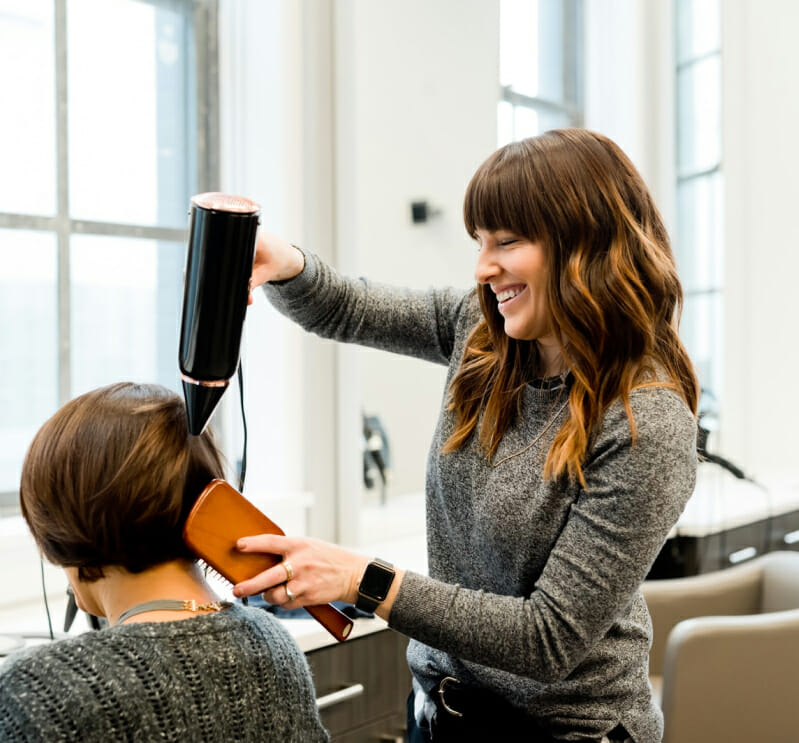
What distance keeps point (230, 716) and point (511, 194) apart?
685 mm

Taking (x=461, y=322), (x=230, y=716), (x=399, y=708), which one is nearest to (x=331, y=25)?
(x=461, y=322)

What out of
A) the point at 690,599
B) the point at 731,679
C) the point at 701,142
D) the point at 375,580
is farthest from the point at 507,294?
the point at 701,142

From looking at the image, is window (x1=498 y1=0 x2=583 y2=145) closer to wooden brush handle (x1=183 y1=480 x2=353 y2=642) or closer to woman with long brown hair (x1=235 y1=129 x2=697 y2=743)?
woman with long brown hair (x1=235 y1=129 x2=697 y2=743)

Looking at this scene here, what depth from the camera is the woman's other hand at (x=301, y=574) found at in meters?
1.01

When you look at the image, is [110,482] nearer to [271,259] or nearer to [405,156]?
[271,259]

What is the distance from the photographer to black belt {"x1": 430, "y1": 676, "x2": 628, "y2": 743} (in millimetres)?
1175

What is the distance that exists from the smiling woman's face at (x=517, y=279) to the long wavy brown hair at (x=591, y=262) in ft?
0.04

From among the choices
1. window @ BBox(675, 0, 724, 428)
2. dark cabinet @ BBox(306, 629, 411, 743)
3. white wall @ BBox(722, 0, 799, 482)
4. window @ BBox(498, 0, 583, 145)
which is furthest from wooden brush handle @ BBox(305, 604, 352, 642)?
white wall @ BBox(722, 0, 799, 482)

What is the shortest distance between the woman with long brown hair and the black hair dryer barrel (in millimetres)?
185

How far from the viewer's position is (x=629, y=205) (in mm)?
1134

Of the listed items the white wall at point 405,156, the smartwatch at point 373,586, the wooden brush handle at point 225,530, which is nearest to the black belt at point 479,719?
the smartwatch at point 373,586

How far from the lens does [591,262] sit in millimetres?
1111

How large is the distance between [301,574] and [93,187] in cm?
147

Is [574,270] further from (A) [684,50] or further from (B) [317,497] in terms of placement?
(A) [684,50]
